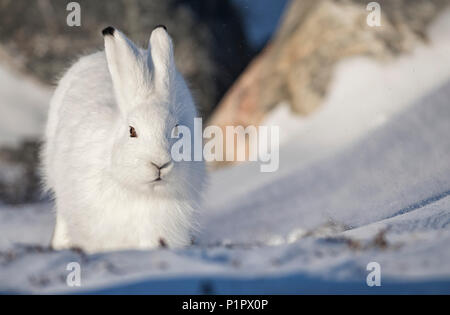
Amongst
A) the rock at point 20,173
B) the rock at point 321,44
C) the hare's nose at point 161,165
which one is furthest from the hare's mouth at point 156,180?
the rock at point 20,173

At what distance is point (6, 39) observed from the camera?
36.1 ft

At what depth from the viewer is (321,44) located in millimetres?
8875

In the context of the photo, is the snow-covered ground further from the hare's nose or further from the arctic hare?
the hare's nose

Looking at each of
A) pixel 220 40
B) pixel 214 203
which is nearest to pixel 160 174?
pixel 214 203

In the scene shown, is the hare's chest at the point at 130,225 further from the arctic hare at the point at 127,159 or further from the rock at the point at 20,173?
the rock at the point at 20,173

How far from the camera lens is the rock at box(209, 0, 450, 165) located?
849cm

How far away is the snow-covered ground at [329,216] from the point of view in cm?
289

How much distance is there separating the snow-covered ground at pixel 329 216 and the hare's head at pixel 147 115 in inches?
22.1

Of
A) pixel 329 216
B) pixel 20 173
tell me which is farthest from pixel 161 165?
pixel 20 173

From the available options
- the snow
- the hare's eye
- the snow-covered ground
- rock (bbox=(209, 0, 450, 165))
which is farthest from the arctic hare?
the snow

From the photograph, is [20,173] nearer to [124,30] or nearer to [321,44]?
[124,30]

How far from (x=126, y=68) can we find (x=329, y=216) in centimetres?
298
